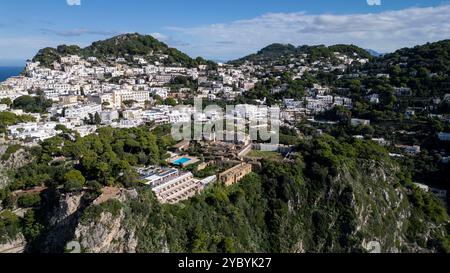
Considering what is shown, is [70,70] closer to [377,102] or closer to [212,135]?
[212,135]

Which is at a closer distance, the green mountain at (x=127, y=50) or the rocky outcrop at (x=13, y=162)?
the rocky outcrop at (x=13, y=162)

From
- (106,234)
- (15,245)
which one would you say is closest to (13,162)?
(15,245)

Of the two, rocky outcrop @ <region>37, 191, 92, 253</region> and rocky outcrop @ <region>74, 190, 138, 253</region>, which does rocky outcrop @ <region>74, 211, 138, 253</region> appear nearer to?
rocky outcrop @ <region>74, 190, 138, 253</region>

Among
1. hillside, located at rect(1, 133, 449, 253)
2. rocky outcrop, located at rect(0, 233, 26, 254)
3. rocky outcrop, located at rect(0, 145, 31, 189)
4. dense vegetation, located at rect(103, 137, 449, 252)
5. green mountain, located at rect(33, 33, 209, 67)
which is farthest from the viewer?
green mountain, located at rect(33, 33, 209, 67)

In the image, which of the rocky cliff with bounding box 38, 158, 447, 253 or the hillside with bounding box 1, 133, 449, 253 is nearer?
the rocky cliff with bounding box 38, 158, 447, 253

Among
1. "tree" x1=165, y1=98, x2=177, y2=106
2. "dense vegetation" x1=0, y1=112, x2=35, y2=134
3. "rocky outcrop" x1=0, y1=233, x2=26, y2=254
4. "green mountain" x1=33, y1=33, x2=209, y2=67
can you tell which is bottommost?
"rocky outcrop" x1=0, y1=233, x2=26, y2=254

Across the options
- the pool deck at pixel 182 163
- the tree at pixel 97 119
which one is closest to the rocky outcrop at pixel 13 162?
the pool deck at pixel 182 163

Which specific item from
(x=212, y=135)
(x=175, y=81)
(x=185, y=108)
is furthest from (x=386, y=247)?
(x=175, y=81)

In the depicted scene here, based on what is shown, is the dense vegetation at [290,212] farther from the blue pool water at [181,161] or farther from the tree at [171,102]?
the tree at [171,102]

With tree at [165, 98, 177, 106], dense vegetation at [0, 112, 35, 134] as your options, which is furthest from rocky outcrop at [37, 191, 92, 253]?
tree at [165, 98, 177, 106]
